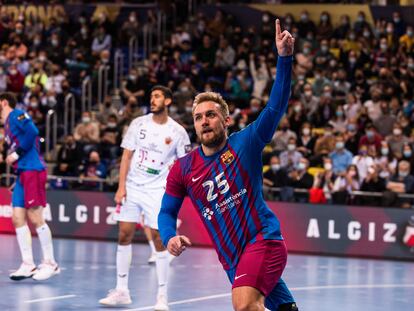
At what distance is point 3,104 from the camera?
44.8 ft

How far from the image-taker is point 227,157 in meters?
7.77

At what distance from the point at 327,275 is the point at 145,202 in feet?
13.9

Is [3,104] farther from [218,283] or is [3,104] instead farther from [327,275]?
[327,275]

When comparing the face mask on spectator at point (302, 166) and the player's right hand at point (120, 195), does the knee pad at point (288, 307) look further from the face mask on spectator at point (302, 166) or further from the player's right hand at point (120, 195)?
the face mask on spectator at point (302, 166)

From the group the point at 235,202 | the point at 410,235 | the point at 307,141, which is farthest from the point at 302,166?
the point at 235,202

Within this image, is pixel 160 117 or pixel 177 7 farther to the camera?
pixel 177 7

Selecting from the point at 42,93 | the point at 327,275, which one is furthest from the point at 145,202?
the point at 42,93

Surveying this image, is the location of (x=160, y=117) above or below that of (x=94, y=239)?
above

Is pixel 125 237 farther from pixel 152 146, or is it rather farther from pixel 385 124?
pixel 385 124

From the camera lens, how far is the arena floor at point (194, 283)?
12281 mm

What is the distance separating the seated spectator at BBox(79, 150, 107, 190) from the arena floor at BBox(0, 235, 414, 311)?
286 centimetres

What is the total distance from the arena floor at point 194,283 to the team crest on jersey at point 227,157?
4381 mm

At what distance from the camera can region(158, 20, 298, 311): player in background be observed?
7578mm

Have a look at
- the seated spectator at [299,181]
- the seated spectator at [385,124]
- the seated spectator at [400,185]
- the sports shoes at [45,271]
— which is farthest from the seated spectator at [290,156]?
the sports shoes at [45,271]
